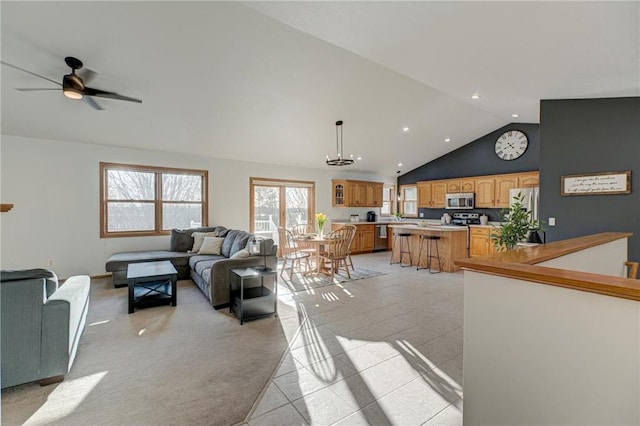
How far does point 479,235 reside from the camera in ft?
22.9

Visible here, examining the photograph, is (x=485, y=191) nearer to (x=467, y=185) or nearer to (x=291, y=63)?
(x=467, y=185)

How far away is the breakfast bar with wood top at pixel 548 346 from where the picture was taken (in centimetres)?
113

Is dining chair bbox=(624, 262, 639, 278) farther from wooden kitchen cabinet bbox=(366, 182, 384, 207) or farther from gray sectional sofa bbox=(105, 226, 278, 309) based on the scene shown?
wooden kitchen cabinet bbox=(366, 182, 384, 207)

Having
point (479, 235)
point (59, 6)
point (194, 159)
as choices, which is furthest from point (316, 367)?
point (479, 235)

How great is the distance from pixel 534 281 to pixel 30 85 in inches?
217

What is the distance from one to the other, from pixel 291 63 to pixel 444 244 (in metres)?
4.70

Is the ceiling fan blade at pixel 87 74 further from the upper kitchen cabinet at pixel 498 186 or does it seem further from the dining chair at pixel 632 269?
the upper kitchen cabinet at pixel 498 186

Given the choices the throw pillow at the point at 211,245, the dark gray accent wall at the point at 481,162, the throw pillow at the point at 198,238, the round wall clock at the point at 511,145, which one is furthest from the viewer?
the round wall clock at the point at 511,145

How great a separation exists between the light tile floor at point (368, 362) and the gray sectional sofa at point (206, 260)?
2.73ft

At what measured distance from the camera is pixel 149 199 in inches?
230

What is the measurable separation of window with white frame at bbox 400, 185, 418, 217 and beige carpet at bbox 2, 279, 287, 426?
23.2 ft

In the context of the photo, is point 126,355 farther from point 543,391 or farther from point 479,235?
point 479,235

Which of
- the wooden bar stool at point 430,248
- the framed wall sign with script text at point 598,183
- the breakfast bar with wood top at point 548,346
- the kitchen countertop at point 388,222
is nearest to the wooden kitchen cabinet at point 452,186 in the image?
the kitchen countertop at point 388,222

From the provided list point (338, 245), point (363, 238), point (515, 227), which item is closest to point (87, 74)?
point (338, 245)
